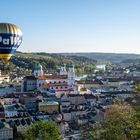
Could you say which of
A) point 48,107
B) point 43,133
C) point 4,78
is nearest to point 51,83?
point 48,107

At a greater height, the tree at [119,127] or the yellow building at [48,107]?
the tree at [119,127]

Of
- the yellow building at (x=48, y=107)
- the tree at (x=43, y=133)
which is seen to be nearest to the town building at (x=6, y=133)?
the tree at (x=43, y=133)

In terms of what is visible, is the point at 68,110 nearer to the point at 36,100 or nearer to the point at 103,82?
the point at 36,100

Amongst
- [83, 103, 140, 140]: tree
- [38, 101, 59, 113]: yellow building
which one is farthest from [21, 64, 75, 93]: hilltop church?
[83, 103, 140, 140]: tree

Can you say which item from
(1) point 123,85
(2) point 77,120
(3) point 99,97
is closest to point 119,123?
(2) point 77,120

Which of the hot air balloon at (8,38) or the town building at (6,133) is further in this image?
the town building at (6,133)

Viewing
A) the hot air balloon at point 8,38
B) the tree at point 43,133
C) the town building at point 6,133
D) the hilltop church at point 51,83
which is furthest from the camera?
the hilltop church at point 51,83

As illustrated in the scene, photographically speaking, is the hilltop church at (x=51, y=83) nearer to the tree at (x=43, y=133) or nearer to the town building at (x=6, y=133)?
the town building at (x=6, y=133)
